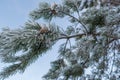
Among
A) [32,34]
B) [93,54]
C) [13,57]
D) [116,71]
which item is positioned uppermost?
Answer: [32,34]

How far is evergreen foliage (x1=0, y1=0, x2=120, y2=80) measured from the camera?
2.08 metres

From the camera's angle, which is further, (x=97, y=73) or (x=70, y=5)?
(x=97, y=73)

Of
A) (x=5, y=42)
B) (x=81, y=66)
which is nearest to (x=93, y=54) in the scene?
(x=81, y=66)

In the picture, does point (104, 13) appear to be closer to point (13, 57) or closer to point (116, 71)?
point (116, 71)

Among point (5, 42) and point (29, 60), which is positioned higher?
point (5, 42)

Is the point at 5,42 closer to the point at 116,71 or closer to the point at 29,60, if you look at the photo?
the point at 29,60

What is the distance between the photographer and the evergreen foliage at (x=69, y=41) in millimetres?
2078

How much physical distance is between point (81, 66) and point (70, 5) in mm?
538

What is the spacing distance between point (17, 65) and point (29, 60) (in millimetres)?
90

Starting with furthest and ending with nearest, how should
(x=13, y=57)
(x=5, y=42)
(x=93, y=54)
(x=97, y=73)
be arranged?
(x=97, y=73) → (x=93, y=54) → (x=13, y=57) → (x=5, y=42)

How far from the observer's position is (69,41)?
2.53 m

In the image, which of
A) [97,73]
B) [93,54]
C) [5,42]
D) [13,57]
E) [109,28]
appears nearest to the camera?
[5,42]

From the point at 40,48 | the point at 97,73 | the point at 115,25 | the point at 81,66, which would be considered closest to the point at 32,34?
the point at 40,48

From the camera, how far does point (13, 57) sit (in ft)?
6.89
